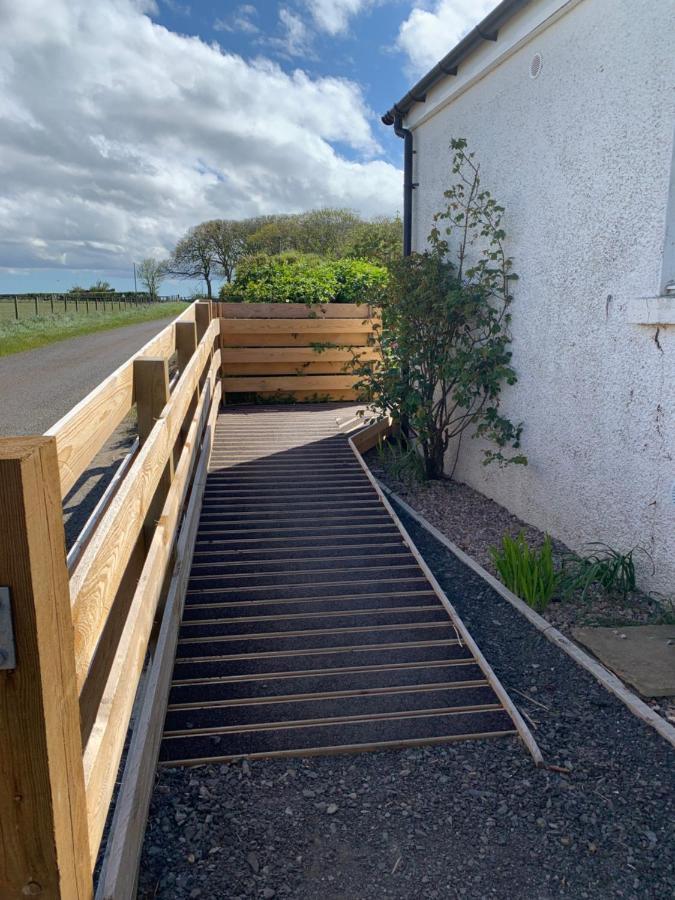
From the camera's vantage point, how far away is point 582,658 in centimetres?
320

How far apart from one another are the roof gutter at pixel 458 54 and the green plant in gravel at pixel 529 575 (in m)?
3.78

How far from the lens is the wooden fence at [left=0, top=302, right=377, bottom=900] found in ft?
3.75

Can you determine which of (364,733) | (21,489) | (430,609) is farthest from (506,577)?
(21,489)

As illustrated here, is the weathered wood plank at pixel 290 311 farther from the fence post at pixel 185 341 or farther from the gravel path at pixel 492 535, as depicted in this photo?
the fence post at pixel 185 341

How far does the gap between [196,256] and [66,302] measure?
948 cm

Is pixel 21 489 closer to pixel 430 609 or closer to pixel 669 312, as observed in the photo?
pixel 430 609

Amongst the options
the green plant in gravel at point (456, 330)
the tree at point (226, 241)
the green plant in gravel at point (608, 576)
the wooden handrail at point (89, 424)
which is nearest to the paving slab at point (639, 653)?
the green plant in gravel at point (608, 576)

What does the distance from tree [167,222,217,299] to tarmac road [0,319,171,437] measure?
24.7 m

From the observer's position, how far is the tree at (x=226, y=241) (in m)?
41.3

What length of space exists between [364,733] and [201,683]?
80 cm

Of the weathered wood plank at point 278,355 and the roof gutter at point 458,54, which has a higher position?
the roof gutter at point 458,54

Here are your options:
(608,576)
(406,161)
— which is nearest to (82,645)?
(608,576)

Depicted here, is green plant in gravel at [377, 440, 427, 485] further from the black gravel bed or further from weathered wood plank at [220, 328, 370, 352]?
the black gravel bed

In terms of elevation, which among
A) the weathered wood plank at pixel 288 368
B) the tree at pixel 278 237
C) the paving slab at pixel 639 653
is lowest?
the paving slab at pixel 639 653
